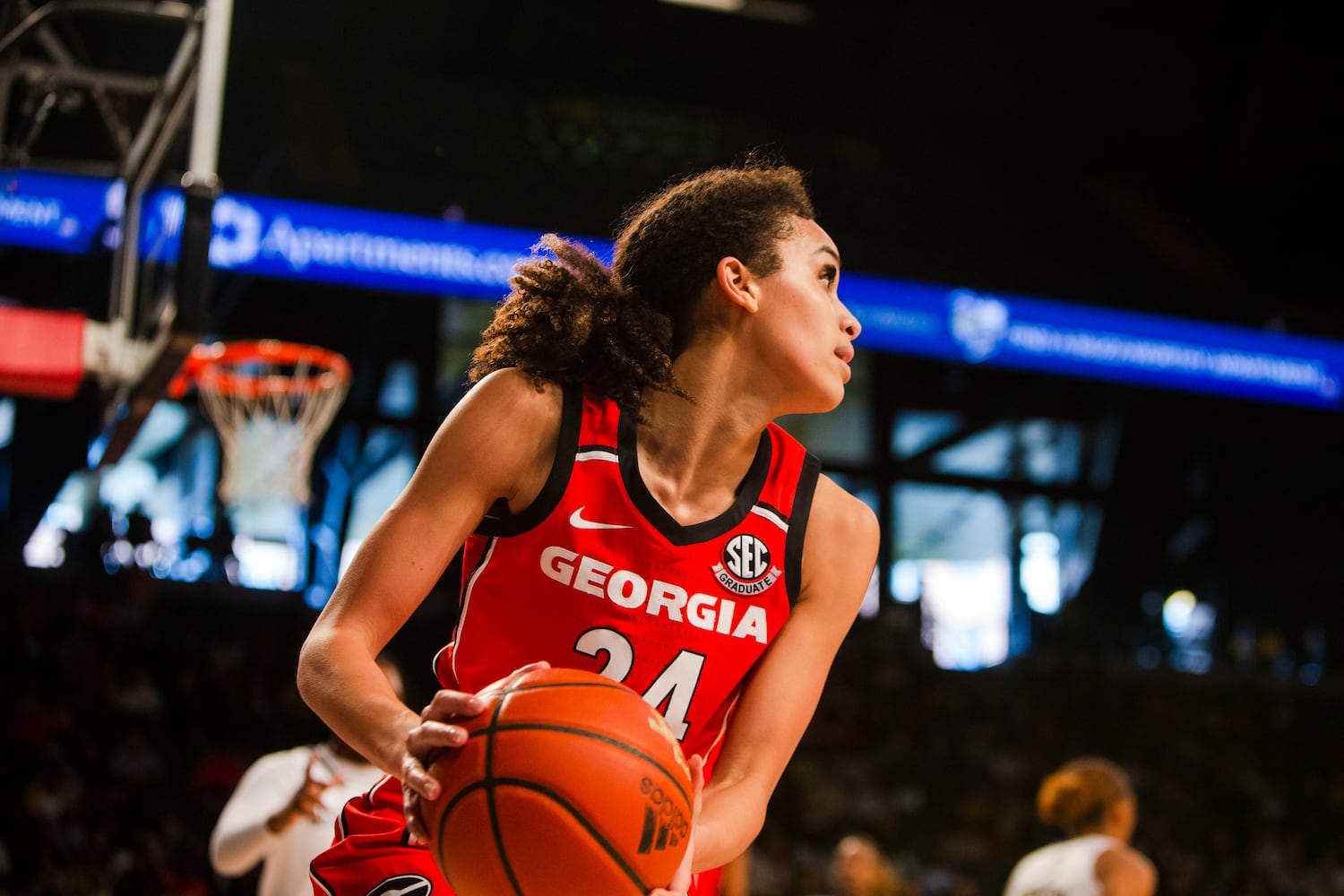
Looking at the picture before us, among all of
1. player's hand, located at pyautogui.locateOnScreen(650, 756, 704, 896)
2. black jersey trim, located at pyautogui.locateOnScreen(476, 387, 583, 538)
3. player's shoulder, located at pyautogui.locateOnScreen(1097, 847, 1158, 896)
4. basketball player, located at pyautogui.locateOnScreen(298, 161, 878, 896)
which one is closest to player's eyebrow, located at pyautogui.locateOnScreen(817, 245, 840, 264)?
basketball player, located at pyautogui.locateOnScreen(298, 161, 878, 896)

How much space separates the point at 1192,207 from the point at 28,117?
40.5 feet

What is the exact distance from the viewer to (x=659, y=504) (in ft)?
7.81

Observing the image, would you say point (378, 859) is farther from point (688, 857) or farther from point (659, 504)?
point (659, 504)

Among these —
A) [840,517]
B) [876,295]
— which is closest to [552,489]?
[840,517]

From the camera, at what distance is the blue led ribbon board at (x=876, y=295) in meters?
8.84

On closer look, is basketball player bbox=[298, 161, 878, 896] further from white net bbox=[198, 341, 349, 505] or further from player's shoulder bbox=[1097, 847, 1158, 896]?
white net bbox=[198, 341, 349, 505]

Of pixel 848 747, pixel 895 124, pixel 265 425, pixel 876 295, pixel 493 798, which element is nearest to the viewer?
pixel 493 798

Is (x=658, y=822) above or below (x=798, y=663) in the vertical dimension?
below

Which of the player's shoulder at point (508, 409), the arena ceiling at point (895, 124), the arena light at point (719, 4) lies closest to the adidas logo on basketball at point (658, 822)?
the player's shoulder at point (508, 409)

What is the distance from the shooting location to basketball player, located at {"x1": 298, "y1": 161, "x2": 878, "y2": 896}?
7.34ft

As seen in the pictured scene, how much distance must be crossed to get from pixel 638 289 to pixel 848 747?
12.7 m

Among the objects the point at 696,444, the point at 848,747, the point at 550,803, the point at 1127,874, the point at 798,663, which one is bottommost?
the point at 848,747

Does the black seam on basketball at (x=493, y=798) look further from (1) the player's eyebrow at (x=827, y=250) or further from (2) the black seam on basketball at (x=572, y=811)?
(1) the player's eyebrow at (x=827, y=250)

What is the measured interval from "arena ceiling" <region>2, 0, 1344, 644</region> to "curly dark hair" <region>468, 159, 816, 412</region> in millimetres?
8392
